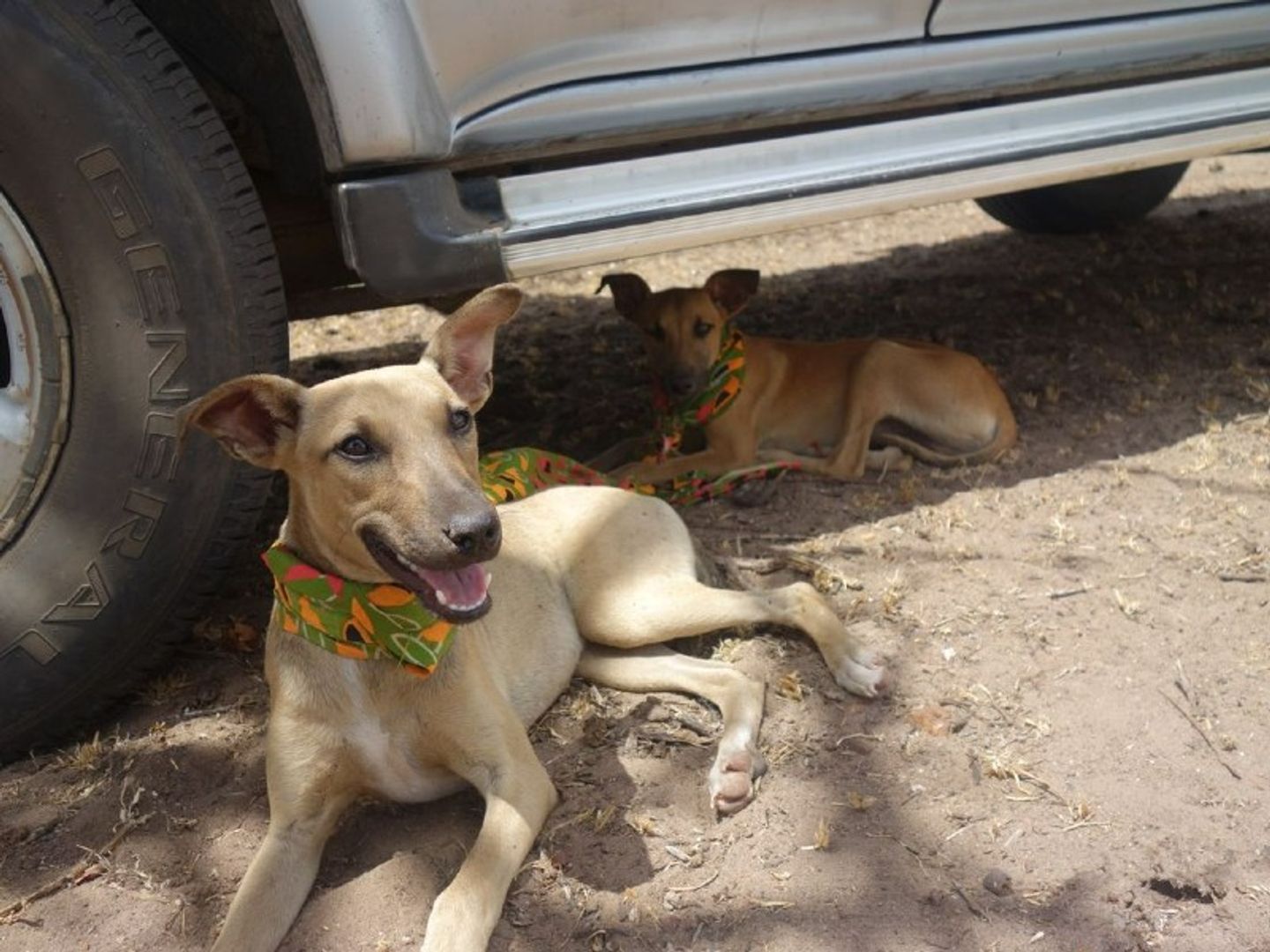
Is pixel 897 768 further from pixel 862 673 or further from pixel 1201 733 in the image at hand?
pixel 1201 733

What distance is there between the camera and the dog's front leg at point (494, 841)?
2.70 meters

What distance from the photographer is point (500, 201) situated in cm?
347

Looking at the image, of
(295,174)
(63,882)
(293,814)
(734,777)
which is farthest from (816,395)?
(63,882)

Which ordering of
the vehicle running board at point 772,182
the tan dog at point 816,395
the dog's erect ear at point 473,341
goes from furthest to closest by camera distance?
the tan dog at point 816,395 < the vehicle running board at point 772,182 < the dog's erect ear at point 473,341

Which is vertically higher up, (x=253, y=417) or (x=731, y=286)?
(x=253, y=417)

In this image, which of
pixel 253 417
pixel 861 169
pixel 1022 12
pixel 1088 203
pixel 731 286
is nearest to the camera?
pixel 253 417

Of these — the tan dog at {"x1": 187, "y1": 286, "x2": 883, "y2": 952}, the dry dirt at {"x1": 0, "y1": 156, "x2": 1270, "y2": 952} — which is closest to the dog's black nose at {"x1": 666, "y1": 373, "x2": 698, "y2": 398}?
the dry dirt at {"x1": 0, "y1": 156, "x2": 1270, "y2": 952}

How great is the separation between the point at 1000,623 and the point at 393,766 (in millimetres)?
1689

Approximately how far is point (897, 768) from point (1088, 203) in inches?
208

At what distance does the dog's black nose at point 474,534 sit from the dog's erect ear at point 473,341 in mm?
596

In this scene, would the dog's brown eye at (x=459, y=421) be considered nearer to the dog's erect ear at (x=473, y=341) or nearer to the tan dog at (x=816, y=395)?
the dog's erect ear at (x=473, y=341)

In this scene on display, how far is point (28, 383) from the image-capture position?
3.13m

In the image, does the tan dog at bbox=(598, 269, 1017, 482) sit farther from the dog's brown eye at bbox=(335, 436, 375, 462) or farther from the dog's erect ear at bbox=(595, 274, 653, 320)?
the dog's brown eye at bbox=(335, 436, 375, 462)

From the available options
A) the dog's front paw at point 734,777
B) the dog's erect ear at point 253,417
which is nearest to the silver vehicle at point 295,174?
the dog's erect ear at point 253,417
